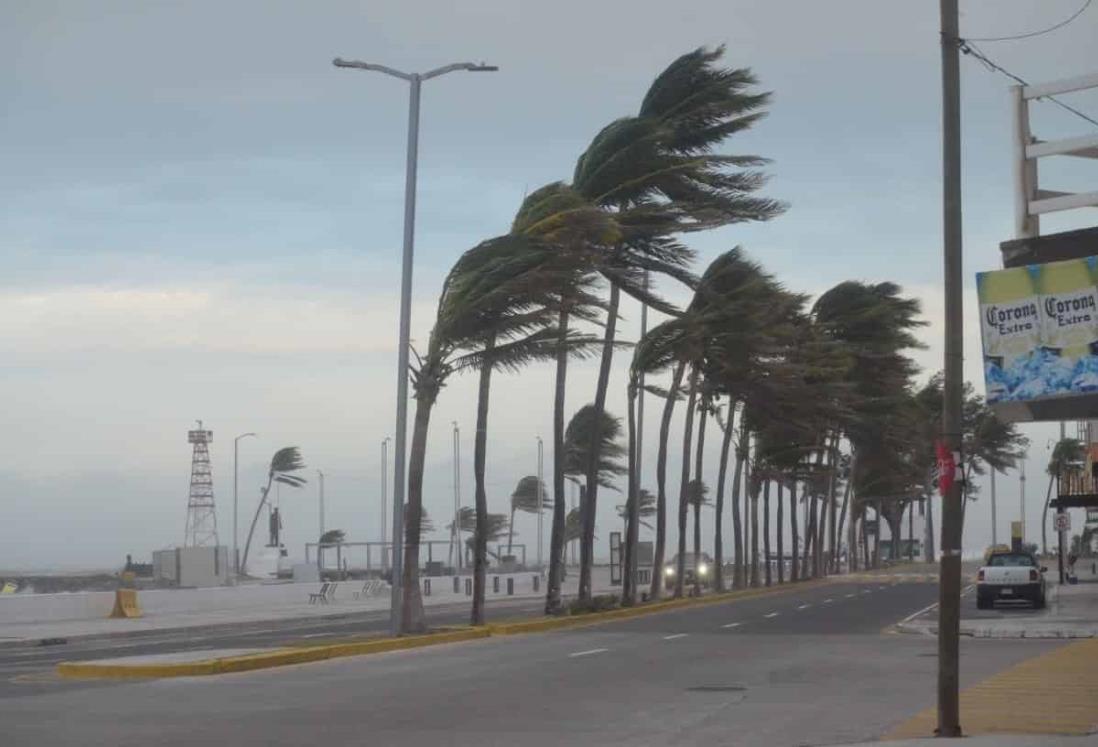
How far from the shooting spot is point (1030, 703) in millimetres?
17391

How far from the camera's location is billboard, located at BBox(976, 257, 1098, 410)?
14719 millimetres

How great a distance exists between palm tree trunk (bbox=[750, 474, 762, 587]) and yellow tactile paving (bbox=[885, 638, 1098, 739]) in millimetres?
43570

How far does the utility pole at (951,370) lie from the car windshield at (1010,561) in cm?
2777

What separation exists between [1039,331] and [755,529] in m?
55.3

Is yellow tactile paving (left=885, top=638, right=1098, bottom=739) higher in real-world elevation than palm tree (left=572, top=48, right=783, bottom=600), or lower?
lower

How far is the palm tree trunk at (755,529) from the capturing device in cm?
6662

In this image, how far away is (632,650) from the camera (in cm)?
2752

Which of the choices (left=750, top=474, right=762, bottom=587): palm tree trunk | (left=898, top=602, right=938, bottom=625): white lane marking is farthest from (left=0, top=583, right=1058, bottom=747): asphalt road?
(left=750, top=474, right=762, bottom=587): palm tree trunk

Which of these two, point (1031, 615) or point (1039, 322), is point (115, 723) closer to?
point (1039, 322)

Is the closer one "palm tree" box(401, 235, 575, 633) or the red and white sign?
the red and white sign

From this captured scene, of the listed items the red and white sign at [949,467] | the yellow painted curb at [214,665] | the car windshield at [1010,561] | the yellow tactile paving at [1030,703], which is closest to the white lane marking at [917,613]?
the car windshield at [1010,561]

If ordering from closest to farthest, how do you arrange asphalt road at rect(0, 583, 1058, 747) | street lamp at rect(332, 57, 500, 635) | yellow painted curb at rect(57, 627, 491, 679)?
asphalt road at rect(0, 583, 1058, 747), yellow painted curb at rect(57, 627, 491, 679), street lamp at rect(332, 57, 500, 635)

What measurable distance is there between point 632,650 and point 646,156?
1556 centimetres

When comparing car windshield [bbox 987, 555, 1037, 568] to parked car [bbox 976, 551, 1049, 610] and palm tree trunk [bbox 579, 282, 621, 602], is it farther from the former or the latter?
palm tree trunk [bbox 579, 282, 621, 602]
